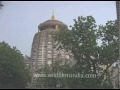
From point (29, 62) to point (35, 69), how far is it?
0.38 meters

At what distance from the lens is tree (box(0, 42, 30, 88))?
11398 mm

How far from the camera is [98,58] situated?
39.3 ft

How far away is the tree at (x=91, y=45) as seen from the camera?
Answer: 464 inches

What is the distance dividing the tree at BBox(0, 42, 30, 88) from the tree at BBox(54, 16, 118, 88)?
1822 mm

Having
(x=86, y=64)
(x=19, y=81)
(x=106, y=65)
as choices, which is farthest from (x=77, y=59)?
(x=19, y=81)

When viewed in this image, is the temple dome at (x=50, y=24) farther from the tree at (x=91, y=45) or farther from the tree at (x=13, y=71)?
the tree at (x=13, y=71)

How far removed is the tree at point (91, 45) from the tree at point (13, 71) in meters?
1.82

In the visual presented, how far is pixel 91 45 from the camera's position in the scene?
39.4 ft

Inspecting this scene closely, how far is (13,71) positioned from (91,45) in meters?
3.20

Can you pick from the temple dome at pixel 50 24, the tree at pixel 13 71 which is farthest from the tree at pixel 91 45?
the tree at pixel 13 71

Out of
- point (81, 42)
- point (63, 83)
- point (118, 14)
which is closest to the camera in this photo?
point (118, 14)

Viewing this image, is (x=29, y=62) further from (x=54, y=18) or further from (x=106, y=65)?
(x=106, y=65)

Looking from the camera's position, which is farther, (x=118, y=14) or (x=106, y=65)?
(x=106, y=65)

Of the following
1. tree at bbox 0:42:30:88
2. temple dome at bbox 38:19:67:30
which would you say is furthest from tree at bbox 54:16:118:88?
tree at bbox 0:42:30:88
